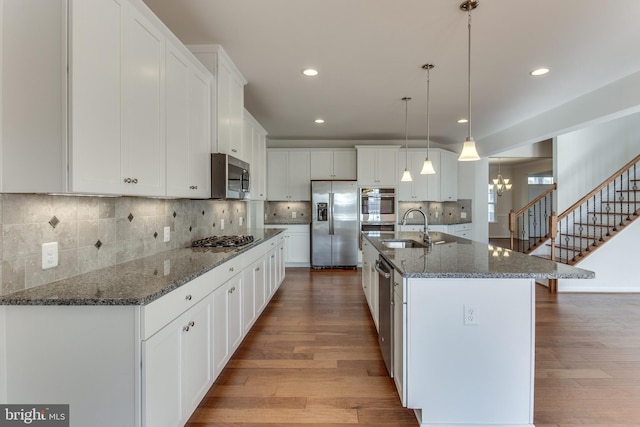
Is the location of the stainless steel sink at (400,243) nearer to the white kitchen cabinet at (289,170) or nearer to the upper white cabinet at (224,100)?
the upper white cabinet at (224,100)

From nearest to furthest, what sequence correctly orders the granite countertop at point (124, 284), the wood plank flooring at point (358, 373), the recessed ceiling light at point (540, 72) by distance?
the granite countertop at point (124, 284) < the wood plank flooring at point (358, 373) < the recessed ceiling light at point (540, 72)

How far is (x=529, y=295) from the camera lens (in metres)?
1.83

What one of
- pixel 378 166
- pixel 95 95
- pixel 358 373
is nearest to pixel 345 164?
pixel 378 166

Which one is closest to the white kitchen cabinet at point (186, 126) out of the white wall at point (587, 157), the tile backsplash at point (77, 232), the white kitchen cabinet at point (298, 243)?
the tile backsplash at point (77, 232)

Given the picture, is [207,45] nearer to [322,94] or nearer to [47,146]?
[322,94]

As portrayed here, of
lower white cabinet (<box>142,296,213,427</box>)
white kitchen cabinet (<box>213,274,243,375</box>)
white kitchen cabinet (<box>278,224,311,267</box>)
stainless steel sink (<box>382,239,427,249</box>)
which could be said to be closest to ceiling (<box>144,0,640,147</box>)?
stainless steel sink (<box>382,239,427,249</box>)

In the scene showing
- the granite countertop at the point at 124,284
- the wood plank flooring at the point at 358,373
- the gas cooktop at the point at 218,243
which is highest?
the gas cooktop at the point at 218,243

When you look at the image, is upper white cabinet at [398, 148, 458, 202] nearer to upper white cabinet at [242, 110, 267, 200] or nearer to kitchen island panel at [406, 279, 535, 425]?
upper white cabinet at [242, 110, 267, 200]

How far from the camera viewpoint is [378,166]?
21.1 feet

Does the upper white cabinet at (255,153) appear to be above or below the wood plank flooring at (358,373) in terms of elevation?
above

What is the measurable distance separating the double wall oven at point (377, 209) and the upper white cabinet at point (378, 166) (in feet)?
0.56

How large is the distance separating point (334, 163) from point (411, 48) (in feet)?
12.5

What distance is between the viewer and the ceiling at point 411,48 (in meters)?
2.33

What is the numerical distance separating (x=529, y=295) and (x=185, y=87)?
266 centimetres
